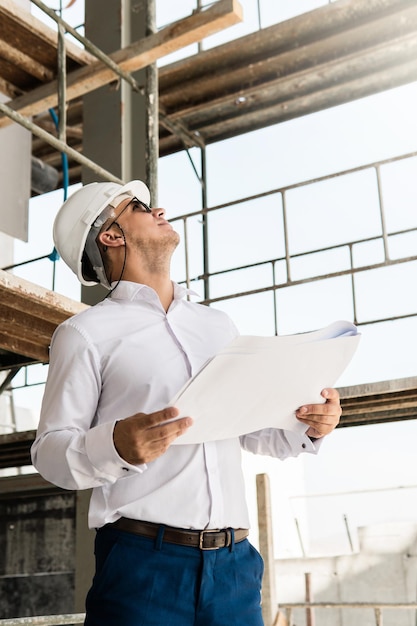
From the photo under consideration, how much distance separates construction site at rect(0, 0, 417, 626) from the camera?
223 inches

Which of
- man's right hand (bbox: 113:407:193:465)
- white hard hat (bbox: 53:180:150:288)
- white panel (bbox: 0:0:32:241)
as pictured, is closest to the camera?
man's right hand (bbox: 113:407:193:465)

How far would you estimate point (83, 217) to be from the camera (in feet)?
9.27

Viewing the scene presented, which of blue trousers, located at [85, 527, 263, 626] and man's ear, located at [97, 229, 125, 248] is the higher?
man's ear, located at [97, 229, 125, 248]

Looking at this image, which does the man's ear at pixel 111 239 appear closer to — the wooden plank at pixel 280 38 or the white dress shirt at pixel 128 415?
the white dress shirt at pixel 128 415

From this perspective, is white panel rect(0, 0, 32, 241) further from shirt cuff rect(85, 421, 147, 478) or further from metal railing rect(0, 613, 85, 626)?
shirt cuff rect(85, 421, 147, 478)

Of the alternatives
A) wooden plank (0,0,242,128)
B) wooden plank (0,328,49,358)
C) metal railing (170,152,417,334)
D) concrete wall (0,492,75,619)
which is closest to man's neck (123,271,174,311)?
wooden plank (0,0,242,128)

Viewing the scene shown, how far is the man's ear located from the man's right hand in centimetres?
96

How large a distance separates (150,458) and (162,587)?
0.40 meters

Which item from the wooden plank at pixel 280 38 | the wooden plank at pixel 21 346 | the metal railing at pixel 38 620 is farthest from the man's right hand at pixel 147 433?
the wooden plank at pixel 280 38

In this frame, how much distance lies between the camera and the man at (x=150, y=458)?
78.5 inches

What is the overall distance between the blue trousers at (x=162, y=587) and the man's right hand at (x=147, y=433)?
35 centimetres

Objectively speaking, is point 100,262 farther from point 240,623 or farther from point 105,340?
point 240,623

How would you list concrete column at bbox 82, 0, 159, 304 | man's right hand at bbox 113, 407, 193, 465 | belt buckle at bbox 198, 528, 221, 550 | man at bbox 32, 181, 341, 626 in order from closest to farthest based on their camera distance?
man's right hand at bbox 113, 407, 193, 465, man at bbox 32, 181, 341, 626, belt buckle at bbox 198, 528, 221, 550, concrete column at bbox 82, 0, 159, 304

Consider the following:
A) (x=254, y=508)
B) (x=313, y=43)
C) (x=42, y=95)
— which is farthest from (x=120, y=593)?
(x=254, y=508)
